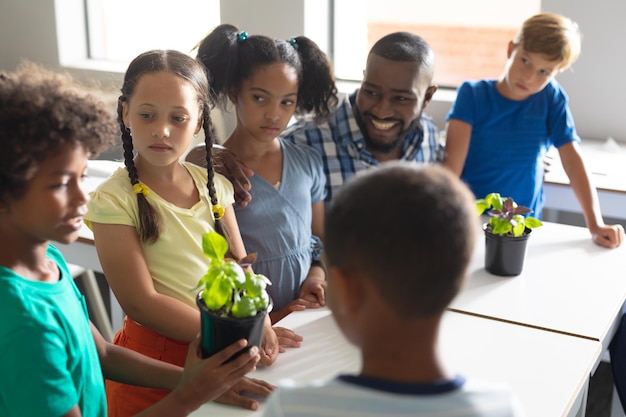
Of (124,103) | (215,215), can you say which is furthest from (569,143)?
(124,103)

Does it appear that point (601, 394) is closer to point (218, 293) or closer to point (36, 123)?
point (218, 293)

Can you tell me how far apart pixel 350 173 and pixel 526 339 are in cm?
83

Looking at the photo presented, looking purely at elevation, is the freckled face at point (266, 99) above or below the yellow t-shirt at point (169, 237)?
above

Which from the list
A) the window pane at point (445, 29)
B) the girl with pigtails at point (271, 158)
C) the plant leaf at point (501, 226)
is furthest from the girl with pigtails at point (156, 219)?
the window pane at point (445, 29)

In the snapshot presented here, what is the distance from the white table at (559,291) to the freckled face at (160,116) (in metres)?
0.66

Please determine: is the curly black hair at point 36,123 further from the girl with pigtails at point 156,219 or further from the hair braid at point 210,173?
the hair braid at point 210,173

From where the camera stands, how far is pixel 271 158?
1949 millimetres

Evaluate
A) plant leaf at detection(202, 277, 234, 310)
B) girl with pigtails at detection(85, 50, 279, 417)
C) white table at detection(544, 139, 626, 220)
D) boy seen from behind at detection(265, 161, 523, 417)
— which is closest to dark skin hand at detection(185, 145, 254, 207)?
girl with pigtails at detection(85, 50, 279, 417)

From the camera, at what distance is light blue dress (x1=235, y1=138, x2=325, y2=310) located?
72.5 inches

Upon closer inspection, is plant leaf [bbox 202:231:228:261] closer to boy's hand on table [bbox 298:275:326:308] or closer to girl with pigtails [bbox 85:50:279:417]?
girl with pigtails [bbox 85:50:279:417]

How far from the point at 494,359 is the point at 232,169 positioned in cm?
78

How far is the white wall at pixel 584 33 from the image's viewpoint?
330cm

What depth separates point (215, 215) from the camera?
1627 millimetres

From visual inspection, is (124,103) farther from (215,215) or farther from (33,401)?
(33,401)
